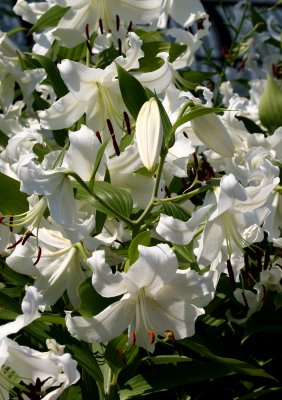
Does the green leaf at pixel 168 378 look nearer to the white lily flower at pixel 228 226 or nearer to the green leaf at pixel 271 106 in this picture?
the white lily flower at pixel 228 226

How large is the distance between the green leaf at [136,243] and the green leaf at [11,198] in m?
0.18

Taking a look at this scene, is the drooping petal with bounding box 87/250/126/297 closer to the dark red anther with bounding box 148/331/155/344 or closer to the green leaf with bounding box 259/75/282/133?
the dark red anther with bounding box 148/331/155/344

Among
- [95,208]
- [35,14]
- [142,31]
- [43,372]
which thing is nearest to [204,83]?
[142,31]

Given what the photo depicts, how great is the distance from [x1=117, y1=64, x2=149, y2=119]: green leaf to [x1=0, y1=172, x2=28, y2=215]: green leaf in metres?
0.17

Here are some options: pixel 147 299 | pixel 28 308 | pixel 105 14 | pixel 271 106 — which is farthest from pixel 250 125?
pixel 28 308

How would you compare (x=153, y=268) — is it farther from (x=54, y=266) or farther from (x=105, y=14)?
(x=105, y=14)

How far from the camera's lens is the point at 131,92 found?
42.6 inches

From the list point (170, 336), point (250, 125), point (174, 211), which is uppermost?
point (174, 211)

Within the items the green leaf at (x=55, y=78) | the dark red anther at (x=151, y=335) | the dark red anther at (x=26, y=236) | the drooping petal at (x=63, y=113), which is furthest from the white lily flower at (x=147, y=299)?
the green leaf at (x=55, y=78)

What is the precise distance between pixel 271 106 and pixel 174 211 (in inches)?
25.2

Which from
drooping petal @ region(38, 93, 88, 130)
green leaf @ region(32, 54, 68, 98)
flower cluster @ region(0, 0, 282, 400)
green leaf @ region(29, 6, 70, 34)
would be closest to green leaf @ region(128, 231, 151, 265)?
flower cluster @ region(0, 0, 282, 400)

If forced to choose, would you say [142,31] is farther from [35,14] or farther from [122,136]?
[122,136]

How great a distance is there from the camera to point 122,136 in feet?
3.92

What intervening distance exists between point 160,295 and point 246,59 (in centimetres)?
127
